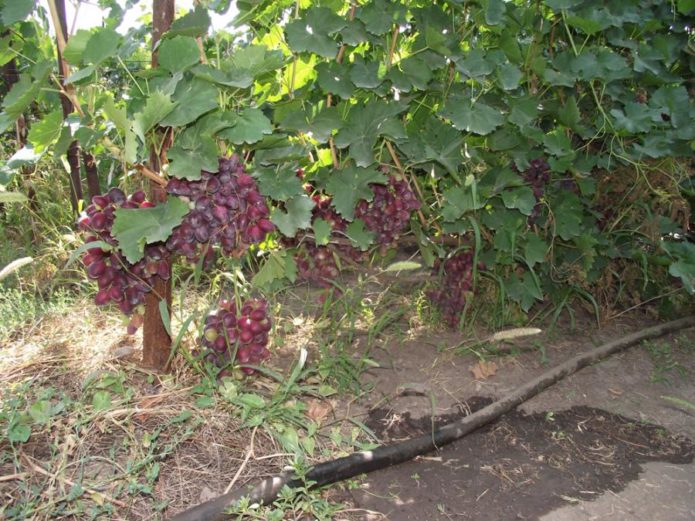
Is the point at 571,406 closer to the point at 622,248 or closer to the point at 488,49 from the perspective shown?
the point at 622,248

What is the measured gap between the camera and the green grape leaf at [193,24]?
4.53 ft

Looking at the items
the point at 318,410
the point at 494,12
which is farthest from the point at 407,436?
the point at 494,12

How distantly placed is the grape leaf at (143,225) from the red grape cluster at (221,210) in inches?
1.7

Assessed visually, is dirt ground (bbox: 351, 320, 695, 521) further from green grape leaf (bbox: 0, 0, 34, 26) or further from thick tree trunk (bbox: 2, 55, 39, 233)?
thick tree trunk (bbox: 2, 55, 39, 233)

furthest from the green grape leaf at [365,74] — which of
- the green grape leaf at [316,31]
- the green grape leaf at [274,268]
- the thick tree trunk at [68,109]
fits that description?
the thick tree trunk at [68,109]

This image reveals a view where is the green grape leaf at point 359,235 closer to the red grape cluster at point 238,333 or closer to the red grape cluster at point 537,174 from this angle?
the red grape cluster at point 238,333

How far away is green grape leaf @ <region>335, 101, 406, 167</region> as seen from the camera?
174 centimetres

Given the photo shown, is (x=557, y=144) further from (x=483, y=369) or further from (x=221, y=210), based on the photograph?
(x=221, y=210)

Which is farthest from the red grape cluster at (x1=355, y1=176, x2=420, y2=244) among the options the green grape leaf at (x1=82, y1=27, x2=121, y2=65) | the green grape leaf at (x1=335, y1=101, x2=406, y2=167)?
the green grape leaf at (x1=82, y1=27, x2=121, y2=65)

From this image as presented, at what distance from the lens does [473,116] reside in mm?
1783

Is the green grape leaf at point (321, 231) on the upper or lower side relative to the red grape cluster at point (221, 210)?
lower

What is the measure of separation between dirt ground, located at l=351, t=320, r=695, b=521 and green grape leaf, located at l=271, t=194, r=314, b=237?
66 centimetres

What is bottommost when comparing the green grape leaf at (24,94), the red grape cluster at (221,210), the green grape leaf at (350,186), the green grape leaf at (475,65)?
the green grape leaf at (350,186)

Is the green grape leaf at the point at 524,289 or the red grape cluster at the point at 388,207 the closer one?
the red grape cluster at the point at 388,207
